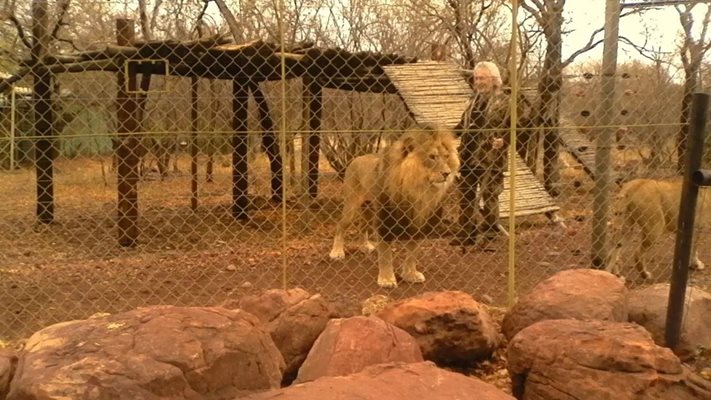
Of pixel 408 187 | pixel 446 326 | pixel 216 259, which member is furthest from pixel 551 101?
pixel 446 326

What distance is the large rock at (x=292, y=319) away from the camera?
13.0 feet

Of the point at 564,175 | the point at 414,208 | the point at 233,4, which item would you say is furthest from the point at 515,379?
the point at 233,4

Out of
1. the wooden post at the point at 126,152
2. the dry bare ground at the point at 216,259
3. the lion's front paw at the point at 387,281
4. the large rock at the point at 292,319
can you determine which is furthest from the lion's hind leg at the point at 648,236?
the wooden post at the point at 126,152

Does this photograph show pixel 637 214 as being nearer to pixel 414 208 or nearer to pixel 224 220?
pixel 414 208

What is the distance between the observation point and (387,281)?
21.7 ft

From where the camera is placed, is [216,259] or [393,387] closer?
[393,387]

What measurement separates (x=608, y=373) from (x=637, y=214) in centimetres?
395

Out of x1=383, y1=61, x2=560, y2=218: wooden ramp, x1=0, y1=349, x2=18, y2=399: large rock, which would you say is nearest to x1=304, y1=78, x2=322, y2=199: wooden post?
x1=383, y1=61, x2=560, y2=218: wooden ramp

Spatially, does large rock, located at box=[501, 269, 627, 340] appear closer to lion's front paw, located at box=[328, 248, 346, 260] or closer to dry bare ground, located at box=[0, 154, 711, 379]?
dry bare ground, located at box=[0, 154, 711, 379]

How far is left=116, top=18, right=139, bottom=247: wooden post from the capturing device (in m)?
7.79

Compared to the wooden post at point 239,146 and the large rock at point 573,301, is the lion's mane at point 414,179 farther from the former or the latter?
the wooden post at point 239,146

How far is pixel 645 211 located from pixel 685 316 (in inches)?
105

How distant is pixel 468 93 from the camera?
7797mm

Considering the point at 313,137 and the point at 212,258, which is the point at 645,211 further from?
the point at 313,137
